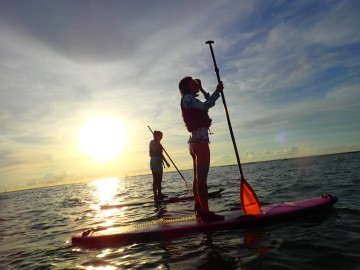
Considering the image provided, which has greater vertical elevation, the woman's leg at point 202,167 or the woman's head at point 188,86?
the woman's head at point 188,86

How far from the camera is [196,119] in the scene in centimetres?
588

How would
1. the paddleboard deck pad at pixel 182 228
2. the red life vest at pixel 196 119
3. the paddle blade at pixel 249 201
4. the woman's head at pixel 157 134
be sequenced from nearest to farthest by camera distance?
the paddleboard deck pad at pixel 182 228, the red life vest at pixel 196 119, the paddle blade at pixel 249 201, the woman's head at pixel 157 134

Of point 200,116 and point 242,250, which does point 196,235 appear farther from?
point 200,116

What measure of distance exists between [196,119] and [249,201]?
210cm

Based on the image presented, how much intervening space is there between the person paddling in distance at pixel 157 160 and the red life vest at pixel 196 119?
6.90m

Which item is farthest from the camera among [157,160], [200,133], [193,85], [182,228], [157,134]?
[157,160]

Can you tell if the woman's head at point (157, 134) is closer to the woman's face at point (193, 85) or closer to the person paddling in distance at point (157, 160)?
the person paddling in distance at point (157, 160)

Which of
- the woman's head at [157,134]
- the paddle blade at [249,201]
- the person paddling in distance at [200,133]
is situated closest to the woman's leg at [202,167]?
the person paddling in distance at [200,133]

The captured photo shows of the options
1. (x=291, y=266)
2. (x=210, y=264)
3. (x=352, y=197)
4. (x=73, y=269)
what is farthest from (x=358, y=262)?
(x=352, y=197)

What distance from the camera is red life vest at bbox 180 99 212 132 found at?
587cm

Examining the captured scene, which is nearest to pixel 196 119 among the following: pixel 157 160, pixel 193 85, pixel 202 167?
pixel 193 85

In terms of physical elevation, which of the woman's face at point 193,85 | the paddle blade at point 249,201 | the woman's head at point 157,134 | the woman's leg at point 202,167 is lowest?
the paddle blade at point 249,201

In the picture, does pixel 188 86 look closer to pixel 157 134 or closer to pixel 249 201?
pixel 249 201

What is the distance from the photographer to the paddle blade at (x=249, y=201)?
19.9ft
